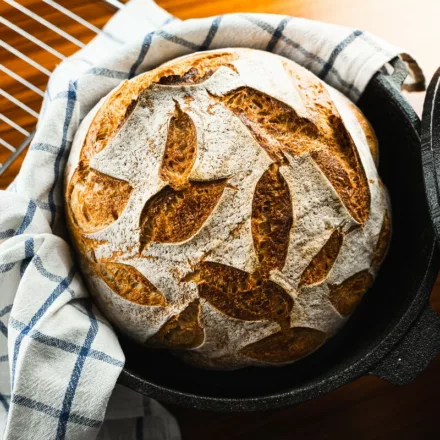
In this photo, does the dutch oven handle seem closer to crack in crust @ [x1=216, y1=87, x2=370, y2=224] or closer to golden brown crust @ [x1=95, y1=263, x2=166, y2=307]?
crack in crust @ [x1=216, y1=87, x2=370, y2=224]

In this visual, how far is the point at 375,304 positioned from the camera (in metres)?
0.94

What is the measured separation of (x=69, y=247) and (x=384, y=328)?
1.54 feet

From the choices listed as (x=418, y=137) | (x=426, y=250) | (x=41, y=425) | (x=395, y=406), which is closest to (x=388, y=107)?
(x=418, y=137)

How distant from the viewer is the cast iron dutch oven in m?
0.78

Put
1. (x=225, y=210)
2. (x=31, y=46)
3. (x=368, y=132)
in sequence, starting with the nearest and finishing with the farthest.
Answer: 1. (x=225, y=210)
2. (x=368, y=132)
3. (x=31, y=46)

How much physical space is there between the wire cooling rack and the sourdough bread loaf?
247 mm

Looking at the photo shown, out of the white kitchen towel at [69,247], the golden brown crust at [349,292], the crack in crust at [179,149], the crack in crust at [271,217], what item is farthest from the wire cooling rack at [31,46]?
the golden brown crust at [349,292]

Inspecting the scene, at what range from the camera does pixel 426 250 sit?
85cm

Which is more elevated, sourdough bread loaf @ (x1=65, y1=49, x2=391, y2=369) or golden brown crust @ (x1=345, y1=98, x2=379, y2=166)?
golden brown crust @ (x1=345, y1=98, x2=379, y2=166)

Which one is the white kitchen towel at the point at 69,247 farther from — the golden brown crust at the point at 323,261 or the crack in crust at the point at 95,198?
the golden brown crust at the point at 323,261

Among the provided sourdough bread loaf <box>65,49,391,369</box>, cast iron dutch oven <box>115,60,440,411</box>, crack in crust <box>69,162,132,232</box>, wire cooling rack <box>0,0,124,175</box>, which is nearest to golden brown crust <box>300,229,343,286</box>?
sourdough bread loaf <box>65,49,391,369</box>

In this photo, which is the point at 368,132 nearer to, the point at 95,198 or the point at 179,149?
the point at 179,149

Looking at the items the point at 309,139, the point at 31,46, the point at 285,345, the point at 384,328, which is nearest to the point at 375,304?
the point at 384,328

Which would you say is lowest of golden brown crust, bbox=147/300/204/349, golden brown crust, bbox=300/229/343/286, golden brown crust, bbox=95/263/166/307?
golden brown crust, bbox=147/300/204/349
